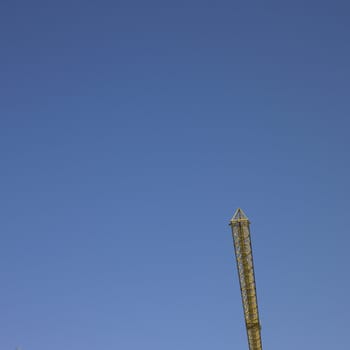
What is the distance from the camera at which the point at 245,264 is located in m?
56.7

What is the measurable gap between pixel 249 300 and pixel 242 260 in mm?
5129

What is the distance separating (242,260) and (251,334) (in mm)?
10315

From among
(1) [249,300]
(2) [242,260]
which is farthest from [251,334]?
(2) [242,260]

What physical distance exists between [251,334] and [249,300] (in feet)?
17.1

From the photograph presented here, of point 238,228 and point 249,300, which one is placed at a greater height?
point 238,228

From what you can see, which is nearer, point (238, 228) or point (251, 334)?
point (238, 228)

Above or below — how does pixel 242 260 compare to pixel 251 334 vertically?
above

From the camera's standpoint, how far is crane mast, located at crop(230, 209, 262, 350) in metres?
56.5

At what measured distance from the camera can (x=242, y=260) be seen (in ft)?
186

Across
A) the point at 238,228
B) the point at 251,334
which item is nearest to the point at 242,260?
the point at 238,228

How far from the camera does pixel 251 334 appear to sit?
61.0 metres

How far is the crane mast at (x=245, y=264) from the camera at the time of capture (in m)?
56.5

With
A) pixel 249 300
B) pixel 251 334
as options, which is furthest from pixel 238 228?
pixel 251 334

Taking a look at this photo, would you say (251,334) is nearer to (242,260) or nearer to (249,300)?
(249,300)
